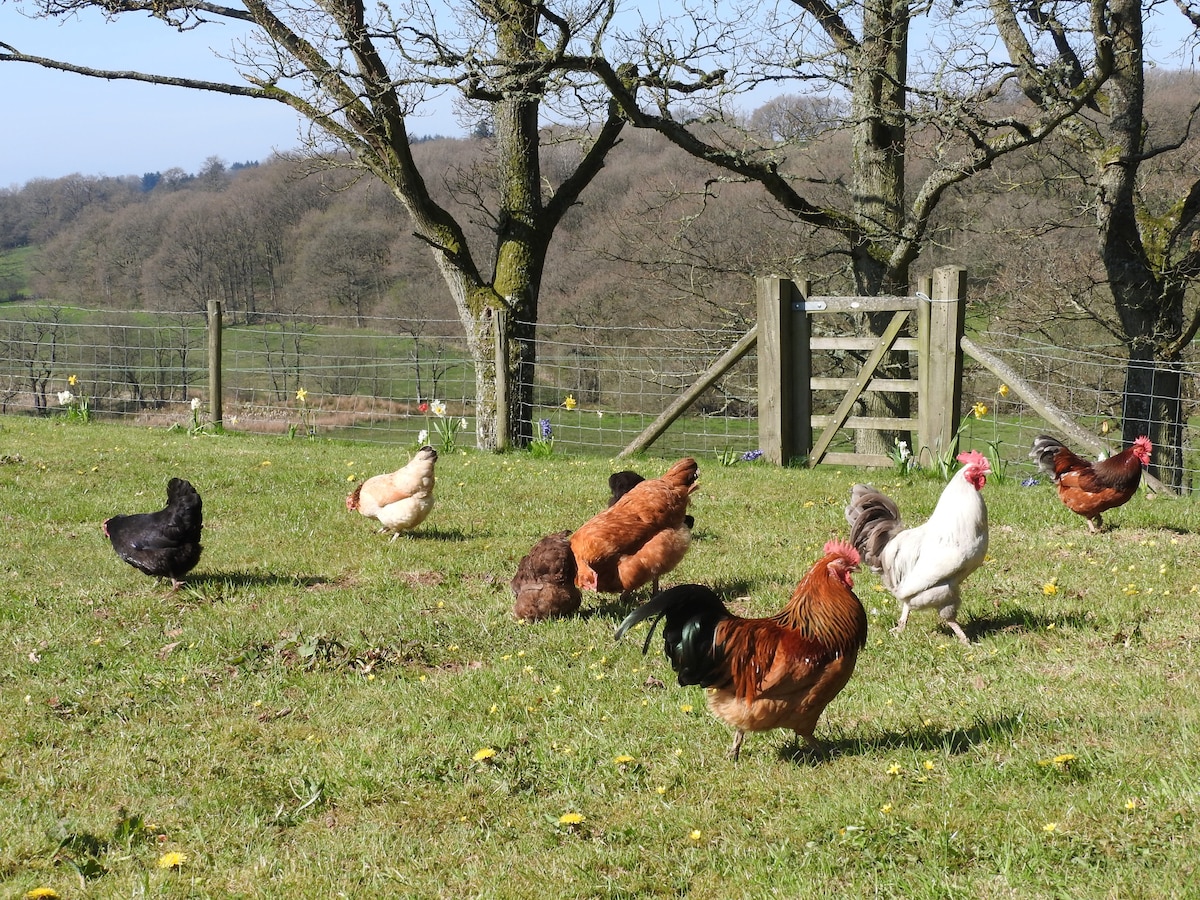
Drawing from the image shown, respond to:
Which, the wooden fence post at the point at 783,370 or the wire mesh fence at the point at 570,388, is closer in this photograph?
the wooden fence post at the point at 783,370

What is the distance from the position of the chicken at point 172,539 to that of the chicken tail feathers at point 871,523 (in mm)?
4424

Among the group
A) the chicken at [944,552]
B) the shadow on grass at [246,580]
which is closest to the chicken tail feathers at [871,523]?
the chicken at [944,552]

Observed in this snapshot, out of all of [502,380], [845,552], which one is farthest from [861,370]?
[845,552]

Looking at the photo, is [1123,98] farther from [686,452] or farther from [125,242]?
[125,242]

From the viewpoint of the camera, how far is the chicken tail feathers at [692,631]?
4348 mm

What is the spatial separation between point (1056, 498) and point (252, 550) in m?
7.49

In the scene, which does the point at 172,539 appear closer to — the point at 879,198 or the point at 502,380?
the point at 502,380

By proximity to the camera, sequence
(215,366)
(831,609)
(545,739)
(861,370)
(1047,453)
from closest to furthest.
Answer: (831,609) < (545,739) < (1047,453) < (861,370) < (215,366)

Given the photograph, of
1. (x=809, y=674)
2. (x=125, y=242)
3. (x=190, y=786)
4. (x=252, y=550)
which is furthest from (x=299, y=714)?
(x=125, y=242)

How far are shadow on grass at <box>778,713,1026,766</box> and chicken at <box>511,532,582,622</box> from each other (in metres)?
2.27

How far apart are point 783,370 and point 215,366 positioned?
28.8 feet

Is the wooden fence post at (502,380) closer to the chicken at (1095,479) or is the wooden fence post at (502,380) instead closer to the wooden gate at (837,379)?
the wooden gate at (837,379)

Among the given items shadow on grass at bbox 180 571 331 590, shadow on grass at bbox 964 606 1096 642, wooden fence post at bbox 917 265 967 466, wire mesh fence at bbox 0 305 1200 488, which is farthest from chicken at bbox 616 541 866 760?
wooden fence post at bbox 917 265 967 466

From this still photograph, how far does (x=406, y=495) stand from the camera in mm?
8836
